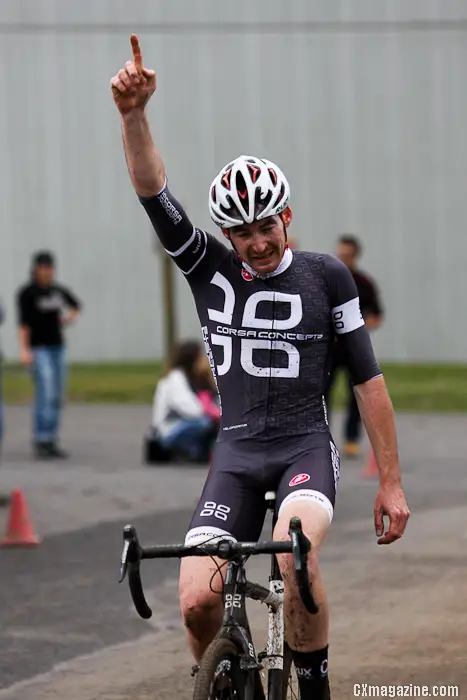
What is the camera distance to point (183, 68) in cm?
2927

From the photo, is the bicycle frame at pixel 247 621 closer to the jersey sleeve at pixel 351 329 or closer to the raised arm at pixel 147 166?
the jersey sleeve at pixel 351 329

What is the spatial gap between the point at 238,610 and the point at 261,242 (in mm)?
1280

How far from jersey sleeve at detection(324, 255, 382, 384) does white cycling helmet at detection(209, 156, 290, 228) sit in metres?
0.37

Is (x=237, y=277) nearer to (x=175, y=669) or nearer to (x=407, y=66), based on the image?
(x=175, y=669)

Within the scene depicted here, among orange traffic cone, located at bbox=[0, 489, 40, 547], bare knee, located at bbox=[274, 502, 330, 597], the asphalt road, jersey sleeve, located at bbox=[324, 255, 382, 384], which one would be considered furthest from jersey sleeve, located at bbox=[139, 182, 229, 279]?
orange traffic cone, located at bbox=[0, 489, 40, 547]

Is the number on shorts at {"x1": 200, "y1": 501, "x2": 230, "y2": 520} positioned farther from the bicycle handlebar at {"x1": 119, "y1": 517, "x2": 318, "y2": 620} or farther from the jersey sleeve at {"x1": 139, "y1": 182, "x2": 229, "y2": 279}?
the jersey sleeve at {"x1": 139, "y1": 182, "x2": 229, "y2": 279}

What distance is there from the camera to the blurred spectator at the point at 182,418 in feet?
50.5

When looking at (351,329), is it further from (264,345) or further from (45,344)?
(45,344)

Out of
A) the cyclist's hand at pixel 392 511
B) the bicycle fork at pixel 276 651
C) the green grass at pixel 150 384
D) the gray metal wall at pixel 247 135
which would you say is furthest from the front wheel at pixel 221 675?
the gray metal wall at pixel 247 135

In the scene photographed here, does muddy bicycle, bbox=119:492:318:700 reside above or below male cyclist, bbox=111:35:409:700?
below

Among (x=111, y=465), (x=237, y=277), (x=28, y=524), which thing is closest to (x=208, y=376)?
(x=111, y=465)

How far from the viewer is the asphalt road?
7195 mm

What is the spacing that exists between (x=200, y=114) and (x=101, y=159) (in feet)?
7.00

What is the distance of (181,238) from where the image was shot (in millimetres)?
5547
